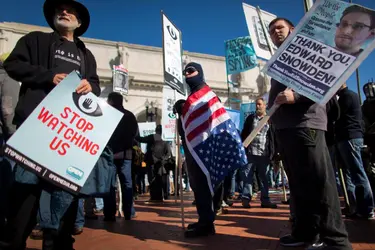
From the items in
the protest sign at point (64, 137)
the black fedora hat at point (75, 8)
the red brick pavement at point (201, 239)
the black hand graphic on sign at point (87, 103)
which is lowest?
the red brick pavement at point (201, 239)

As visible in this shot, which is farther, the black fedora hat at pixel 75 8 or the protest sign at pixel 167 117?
the protest sign at pixel 167 117

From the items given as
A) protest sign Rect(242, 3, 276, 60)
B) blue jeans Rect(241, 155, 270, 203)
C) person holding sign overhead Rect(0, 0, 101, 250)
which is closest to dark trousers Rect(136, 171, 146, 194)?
blue jeans Rect(241, 155, 270, 203)

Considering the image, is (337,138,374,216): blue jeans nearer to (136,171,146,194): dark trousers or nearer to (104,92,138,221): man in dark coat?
(104,92,138,221): man in dark coat

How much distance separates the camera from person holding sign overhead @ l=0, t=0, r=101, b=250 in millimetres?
1935

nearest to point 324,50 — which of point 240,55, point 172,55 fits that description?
point 172,55

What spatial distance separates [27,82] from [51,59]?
269mm

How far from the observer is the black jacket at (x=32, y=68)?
2.03 m

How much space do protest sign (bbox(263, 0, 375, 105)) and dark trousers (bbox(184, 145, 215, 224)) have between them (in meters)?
1.33

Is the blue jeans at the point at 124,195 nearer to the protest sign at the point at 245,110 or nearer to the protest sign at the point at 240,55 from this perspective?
the protest sign at the point at 245,110

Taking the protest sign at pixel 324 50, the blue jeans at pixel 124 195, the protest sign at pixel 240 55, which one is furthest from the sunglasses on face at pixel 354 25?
the protest sign at pixel 240 55

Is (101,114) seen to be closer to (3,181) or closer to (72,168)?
(72,168)

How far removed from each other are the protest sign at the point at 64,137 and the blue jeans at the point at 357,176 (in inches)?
123

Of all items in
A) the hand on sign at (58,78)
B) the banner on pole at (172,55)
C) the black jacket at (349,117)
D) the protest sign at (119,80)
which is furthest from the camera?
the protest sign at (119,80)

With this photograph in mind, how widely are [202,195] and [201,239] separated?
0.43 m
